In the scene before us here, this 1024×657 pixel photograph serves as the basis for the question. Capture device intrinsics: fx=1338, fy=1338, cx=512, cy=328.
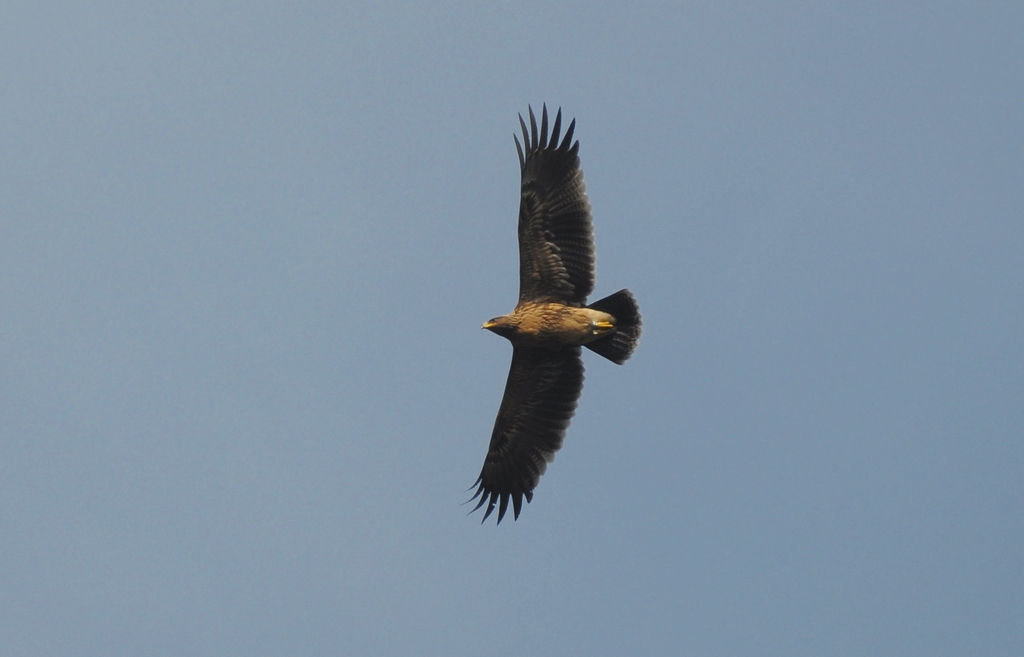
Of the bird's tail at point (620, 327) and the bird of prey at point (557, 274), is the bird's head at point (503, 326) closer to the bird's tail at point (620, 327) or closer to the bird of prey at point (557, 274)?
the bird of prey at point (557, 274)

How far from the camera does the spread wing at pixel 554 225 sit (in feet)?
53.6

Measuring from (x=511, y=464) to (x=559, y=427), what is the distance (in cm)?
91

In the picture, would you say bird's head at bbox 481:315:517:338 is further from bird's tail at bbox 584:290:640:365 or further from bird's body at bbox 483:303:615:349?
bird's tail at bbox 584:290:640:365

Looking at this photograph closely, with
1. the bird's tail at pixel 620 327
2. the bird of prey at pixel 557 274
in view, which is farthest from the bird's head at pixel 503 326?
the bird's tail at pixel 620 327

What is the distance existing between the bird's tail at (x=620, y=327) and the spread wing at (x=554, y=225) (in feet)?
1.04

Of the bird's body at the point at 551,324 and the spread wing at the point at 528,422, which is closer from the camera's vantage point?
the bird's body at the point at 551,324

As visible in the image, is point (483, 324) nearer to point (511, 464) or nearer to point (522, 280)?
point (522, 280)

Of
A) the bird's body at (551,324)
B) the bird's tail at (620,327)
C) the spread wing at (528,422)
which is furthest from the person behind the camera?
the spread wing at (528,422)

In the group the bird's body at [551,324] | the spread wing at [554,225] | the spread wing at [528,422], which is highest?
the spread wing at [554,225]

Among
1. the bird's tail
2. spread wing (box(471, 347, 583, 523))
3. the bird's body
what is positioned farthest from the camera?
spread wing (box(471, 347, 583, 523))

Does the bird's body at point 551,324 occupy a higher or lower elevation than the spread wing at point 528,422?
higher

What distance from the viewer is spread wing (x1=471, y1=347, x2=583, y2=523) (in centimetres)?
1708

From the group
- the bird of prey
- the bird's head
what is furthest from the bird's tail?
the bird's head

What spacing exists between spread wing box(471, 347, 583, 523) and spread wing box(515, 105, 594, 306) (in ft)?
3.02
